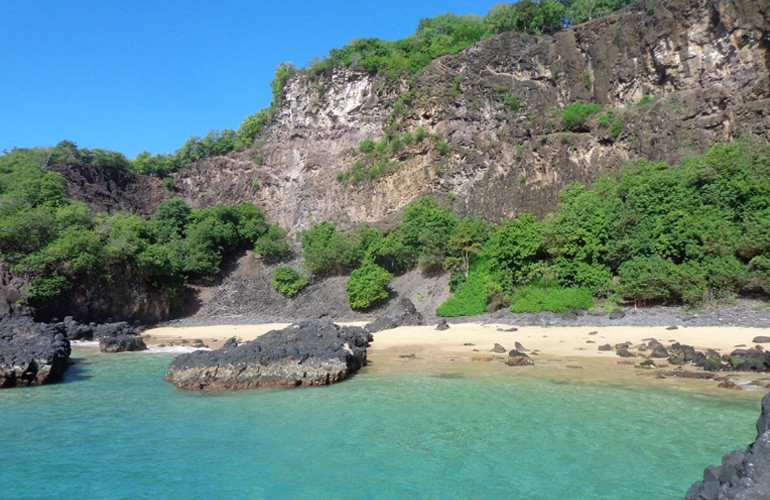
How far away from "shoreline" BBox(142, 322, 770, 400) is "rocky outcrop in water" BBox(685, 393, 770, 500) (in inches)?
288

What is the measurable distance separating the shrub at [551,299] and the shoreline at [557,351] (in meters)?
2.91

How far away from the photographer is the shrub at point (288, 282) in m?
43.1

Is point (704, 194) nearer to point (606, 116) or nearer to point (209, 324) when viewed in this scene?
point (606, 116)

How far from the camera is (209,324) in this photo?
39406 mm

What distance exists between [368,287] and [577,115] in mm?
22984

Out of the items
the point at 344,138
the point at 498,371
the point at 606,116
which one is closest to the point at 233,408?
the point at 498,371

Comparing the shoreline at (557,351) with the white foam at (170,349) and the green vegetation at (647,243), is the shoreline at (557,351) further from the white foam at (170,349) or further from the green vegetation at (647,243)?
the green vegetation at (647,243)

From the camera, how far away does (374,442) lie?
348 inches

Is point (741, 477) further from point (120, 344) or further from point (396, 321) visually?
point (120, 344)

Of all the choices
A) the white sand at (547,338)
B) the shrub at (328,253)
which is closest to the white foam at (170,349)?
the white sand at (547,338)

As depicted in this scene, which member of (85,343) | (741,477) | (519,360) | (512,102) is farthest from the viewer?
(512,102)

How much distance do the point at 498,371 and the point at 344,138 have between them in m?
44.1

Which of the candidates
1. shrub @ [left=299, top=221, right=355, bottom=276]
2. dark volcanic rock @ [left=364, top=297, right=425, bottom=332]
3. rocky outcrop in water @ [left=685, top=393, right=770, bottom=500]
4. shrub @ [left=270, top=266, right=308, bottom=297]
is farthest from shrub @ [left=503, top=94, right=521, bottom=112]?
rocky outcrop in water @ [left=685, top=393, right=770, bottom=500]

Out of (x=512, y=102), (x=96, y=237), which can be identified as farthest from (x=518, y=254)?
(x=96, y=237)
